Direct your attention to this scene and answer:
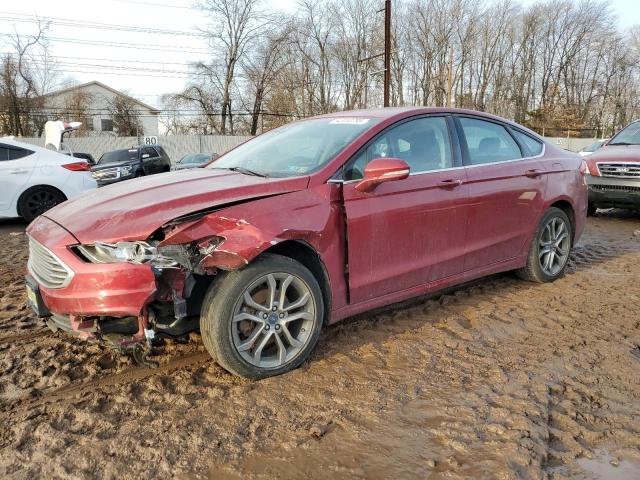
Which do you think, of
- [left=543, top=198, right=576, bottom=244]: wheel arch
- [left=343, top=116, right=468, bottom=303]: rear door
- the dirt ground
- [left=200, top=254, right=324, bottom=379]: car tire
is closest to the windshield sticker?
[left=343, top=116, right=468, bottom=303]: rear door

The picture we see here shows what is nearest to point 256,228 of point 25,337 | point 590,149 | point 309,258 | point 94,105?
point 309,258

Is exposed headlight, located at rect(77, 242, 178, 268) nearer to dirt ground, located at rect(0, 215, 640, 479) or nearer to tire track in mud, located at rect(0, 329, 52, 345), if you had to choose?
dirt ground, located at rect(0, 215, 640, 479)

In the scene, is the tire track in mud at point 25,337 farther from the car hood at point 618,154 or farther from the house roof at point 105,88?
the house roof at point 105,88

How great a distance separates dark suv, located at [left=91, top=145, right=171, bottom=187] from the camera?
14.2 metres

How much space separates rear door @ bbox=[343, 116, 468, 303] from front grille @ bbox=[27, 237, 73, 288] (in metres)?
1.61

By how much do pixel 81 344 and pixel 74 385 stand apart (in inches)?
22.9

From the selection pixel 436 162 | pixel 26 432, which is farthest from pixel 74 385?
pixel 436 162

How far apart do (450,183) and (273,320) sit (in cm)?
173

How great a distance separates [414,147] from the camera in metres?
3.67

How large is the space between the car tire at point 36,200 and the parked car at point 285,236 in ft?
17.5

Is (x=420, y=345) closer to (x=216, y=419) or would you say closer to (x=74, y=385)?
(x=216, y=419)

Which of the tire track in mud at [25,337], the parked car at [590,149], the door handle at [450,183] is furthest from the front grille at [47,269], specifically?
the parked car at [590,149]

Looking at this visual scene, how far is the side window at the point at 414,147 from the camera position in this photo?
331 centimetres

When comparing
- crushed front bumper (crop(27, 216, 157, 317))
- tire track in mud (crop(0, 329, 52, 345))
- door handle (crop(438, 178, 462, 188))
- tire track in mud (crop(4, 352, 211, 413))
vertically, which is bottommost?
tire track in mud (crop(4, 352, 211, 413))
